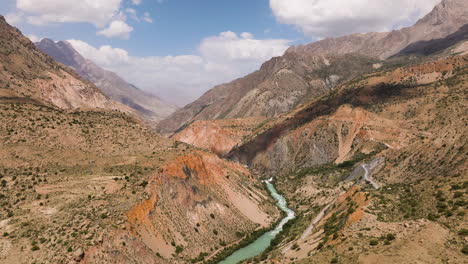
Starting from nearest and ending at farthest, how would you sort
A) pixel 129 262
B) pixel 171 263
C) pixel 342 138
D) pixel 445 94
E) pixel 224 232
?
pixel 129 262 → pixel 171 263 → pixel 224 232 → pixel 445 94 → pixel 342 138

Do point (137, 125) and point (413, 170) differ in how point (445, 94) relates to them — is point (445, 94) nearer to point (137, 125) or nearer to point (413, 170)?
point (413, 170)

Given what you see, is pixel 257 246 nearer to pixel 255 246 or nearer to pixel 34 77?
pixel 255 246

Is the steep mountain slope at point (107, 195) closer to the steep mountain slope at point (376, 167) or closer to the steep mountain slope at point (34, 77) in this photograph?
the steep mountain slope at point (376, 167)

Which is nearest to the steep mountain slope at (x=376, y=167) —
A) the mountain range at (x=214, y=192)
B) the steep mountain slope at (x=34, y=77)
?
the mountain range at (x=214, y=192)

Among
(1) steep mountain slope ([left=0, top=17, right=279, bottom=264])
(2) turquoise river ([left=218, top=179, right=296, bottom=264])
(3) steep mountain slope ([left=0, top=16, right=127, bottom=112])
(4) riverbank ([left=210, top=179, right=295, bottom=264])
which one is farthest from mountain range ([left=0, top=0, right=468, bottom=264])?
(2) turquoise river ([left=218, top=179, right=296, bottom=264])

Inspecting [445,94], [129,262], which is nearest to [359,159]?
[445,94]

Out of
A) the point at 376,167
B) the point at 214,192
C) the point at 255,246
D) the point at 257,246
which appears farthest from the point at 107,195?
the point at 376,167
